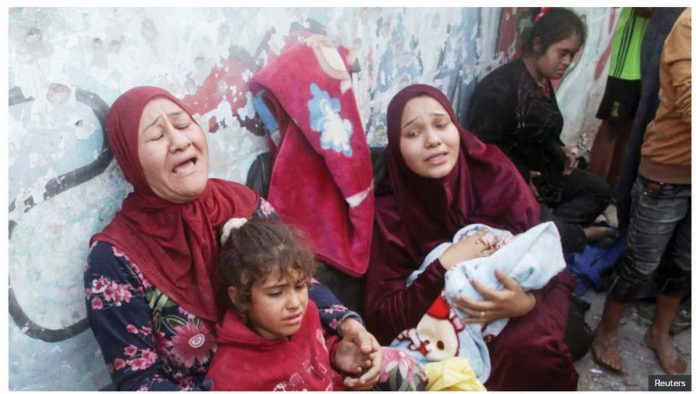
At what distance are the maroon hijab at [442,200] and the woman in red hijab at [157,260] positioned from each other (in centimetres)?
67

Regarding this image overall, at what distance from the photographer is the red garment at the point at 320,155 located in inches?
87.5

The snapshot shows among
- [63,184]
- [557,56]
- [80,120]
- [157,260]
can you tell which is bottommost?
[157,260]

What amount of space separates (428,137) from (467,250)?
1.48ft

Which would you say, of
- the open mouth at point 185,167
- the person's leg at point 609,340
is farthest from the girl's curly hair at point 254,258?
the person's leg at point 609,340

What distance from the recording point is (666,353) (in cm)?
275

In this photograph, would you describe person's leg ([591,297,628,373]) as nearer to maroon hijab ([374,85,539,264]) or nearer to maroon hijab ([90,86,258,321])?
maroon hijab ([374,85,539,264])

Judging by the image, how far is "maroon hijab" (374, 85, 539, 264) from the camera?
7.75 feet

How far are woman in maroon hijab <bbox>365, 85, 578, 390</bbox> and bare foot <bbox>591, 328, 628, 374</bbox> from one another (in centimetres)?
55

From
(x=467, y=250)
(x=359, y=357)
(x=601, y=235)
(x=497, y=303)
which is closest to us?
(x=359, y=357)

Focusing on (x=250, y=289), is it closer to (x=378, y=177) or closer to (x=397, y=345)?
(x=397, y=345)

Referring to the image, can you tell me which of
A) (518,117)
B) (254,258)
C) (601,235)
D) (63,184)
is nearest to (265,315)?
(254,258)

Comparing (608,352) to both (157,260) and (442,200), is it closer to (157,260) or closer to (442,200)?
(442,200)

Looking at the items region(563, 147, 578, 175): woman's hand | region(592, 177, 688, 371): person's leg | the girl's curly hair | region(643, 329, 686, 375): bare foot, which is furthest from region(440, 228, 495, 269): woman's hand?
region(563, 147, 578, 175): woman's hand

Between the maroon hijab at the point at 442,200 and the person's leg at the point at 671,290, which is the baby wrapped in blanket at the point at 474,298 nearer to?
the maroon hijab at the point at 442,200
